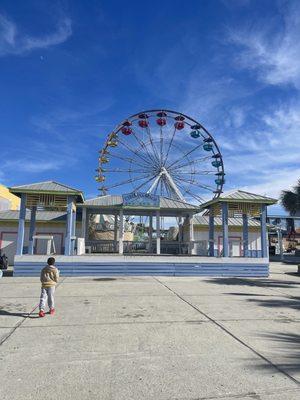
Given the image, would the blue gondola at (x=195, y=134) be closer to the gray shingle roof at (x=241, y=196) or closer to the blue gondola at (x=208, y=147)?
the blue gondola at (x=208, y=147)

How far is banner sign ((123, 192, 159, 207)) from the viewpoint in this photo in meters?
21.5

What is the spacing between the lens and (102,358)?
525cm

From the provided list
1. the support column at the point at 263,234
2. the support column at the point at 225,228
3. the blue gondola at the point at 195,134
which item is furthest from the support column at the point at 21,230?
the blue gondola at the point at 195,134

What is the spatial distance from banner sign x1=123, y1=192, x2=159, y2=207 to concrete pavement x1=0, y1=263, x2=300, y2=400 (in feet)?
37.0

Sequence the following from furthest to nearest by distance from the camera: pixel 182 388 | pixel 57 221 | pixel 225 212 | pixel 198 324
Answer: pixel 57 221 → pixel 225 212 → pixel 198 324 → pixel 182 388

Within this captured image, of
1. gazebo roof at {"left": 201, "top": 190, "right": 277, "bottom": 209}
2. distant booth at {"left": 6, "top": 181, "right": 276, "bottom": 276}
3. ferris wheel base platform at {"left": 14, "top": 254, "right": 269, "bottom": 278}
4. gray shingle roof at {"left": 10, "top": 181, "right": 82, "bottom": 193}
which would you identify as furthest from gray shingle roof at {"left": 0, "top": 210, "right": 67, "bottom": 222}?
gazebo roof at {"left": 201, "top": 190, "right": 277, "bottom": 209}

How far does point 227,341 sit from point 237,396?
224 cm

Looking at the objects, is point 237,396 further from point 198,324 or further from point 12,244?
point 12,244

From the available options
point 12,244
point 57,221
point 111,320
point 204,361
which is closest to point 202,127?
point 57,221

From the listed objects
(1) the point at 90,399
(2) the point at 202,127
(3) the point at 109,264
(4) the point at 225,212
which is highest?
(2) the point at 202,127

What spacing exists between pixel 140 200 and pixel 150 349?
16.1m

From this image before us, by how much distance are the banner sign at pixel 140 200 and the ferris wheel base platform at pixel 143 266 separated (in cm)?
398

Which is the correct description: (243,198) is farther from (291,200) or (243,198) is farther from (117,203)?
(291,200)

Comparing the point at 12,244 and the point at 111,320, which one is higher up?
the point at 12,244
